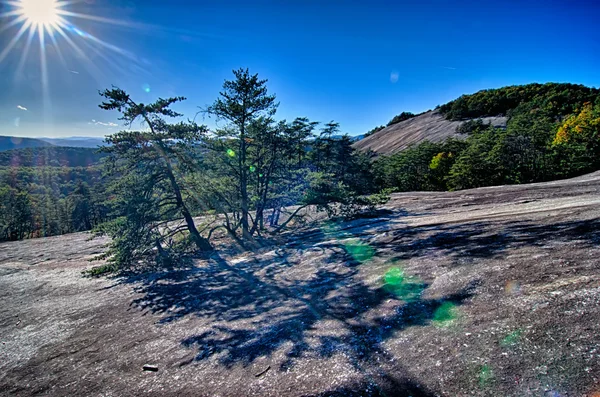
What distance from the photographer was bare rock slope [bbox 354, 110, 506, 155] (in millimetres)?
56906

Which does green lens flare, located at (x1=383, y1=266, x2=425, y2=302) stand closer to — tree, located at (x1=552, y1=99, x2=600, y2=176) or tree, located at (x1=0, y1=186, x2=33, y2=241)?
tree, located at (x1=552, y1=99, x2=600, y2=176)

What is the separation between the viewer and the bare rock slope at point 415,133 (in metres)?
56.9

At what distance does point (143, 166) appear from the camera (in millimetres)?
13367

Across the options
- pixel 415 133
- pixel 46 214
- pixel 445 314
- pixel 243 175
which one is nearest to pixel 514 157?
pixel 243 175

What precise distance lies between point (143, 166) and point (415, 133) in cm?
6397

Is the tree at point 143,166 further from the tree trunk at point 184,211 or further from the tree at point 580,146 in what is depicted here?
the tree at point 580,146

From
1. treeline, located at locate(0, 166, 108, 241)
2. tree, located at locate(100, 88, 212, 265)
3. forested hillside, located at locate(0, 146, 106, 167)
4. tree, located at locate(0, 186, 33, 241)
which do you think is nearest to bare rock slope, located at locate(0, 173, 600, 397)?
tree, located at locate(100, 88, 212, 265)

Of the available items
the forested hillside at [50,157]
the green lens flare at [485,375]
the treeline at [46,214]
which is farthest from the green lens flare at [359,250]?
the forested hillside at [50,157]

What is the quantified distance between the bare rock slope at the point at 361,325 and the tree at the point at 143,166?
312 centimetres

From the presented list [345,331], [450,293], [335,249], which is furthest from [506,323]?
[335,249]

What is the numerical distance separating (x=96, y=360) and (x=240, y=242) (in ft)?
38.5

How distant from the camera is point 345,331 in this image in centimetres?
476

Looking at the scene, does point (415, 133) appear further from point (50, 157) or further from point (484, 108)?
point (50, 157)

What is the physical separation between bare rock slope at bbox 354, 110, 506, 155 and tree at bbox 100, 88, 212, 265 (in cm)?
5192
